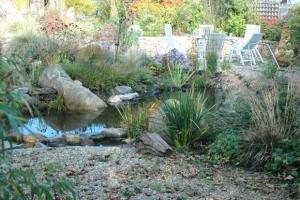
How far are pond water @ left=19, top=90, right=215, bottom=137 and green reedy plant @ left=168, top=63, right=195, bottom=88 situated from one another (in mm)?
1119

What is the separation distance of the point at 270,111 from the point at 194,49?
7169 millimetres

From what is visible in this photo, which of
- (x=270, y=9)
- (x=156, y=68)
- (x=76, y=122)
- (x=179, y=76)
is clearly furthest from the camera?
(x=270, y=9)

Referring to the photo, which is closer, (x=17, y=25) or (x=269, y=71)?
(x=269, y=71)

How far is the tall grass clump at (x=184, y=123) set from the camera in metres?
4.86

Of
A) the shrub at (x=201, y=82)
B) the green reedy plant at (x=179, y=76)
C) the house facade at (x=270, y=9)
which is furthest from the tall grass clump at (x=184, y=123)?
the house facade at (x=270, y=9)

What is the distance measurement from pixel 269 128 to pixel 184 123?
916 millimetres

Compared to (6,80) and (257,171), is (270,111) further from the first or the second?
(6,80)

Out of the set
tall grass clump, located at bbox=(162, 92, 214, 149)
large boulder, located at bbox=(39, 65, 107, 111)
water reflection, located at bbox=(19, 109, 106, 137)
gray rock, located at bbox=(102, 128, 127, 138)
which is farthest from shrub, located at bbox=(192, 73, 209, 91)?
tall grass clump, located at bbox=(162, 92, 214, 149)

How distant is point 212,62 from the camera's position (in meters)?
9.86

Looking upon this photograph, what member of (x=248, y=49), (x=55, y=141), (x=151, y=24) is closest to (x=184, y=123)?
(x=55, y=141)

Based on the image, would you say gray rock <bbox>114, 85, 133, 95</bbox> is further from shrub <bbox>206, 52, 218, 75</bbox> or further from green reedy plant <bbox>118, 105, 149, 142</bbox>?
green reedy plant <bbox>118, 105, 149, 142</bbox>

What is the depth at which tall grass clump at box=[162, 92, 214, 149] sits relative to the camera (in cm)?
486

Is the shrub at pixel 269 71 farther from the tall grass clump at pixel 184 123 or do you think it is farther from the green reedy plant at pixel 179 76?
the tall grass clump at pixel 184 123

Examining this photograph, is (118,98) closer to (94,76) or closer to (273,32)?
(94,76)
